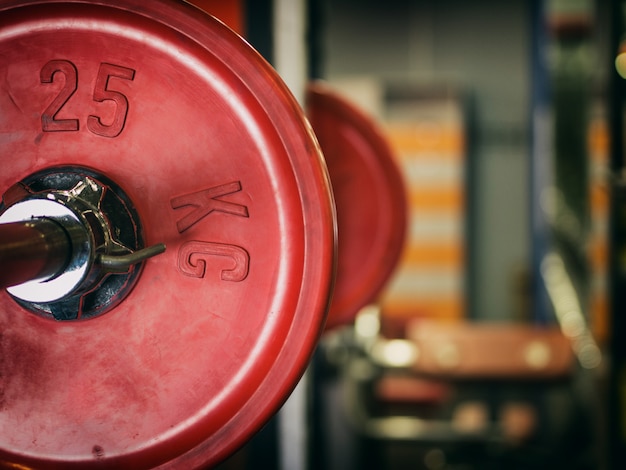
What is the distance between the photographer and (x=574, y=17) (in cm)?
412

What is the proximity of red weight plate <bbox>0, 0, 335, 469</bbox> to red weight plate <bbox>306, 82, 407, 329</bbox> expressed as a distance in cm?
50

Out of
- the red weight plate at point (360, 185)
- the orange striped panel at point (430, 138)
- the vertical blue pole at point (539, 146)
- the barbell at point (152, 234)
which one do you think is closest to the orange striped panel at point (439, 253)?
the orange striped panel at point (430, 138)

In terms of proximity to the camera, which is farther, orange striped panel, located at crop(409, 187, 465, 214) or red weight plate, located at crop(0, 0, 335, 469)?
orange striped panel, located at crop(409, 187, 465, 214)

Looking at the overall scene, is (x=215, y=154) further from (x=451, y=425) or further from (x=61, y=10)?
(x=451, y=425)

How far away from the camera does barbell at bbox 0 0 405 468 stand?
18.3 inches

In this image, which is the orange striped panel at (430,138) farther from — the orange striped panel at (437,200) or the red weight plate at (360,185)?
the red weight plate at (360,185)

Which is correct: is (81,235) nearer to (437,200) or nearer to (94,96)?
(94,96)

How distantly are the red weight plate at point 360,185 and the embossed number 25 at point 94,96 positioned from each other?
518 millimetres

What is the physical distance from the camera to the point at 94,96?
500 millimetres

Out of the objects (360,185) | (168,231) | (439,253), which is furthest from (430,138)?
(168,231)

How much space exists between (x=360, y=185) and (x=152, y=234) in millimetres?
546

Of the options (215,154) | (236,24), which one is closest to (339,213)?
(236,24)

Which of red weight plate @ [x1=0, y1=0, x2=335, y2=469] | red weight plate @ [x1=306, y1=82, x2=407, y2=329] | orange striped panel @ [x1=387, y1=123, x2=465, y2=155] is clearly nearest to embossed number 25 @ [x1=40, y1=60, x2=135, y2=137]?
red weight plate @ [x1=0, y1=0, x2=335, y2=469]

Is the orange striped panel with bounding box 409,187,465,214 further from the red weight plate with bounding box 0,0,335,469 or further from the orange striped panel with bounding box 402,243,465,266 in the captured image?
the red weight plate with bounding box 0,0,335,469
